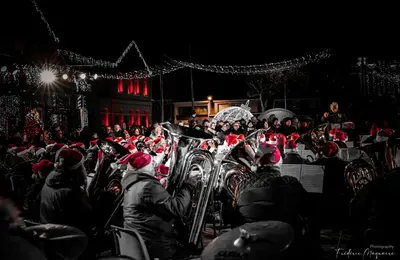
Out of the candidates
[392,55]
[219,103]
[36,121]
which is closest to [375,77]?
[392,55]

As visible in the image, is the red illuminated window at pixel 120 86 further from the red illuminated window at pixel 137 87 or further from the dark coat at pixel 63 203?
the dark coat at pixel 63 203

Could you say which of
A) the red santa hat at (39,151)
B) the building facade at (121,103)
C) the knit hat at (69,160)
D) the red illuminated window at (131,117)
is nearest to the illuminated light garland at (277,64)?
the red santa hat at (39,151)

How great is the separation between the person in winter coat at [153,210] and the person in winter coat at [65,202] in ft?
2.46

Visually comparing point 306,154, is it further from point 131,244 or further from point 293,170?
point 131,244

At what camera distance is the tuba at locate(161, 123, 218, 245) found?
498 centimetres

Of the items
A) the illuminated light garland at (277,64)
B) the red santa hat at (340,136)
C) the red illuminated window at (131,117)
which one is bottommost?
the red santa hat at (340,136)

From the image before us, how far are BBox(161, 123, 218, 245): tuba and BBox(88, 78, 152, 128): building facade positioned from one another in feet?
109

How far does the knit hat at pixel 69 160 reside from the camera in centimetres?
537

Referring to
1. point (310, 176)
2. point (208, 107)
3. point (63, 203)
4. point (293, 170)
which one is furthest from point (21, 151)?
point (208, 107)

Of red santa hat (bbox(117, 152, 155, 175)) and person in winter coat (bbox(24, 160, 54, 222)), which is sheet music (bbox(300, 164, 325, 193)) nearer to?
red santa hat (bbox(117, 152, 155, 175))

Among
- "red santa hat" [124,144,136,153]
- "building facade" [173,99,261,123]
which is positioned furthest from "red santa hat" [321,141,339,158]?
"building facade" [173,99,261,123]

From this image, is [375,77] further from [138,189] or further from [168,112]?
[138,189]

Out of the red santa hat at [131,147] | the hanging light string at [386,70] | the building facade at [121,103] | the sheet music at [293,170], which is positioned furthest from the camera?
the building facade at [121,103]

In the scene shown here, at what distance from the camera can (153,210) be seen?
15.0 feet
